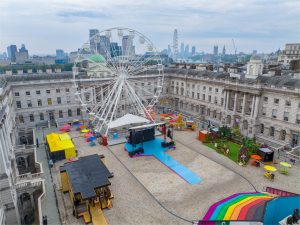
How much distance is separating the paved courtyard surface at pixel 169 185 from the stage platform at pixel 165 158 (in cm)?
84

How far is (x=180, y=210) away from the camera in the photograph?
2764 centimetres

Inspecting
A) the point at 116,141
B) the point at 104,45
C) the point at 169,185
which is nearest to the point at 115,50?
the point at 104,45

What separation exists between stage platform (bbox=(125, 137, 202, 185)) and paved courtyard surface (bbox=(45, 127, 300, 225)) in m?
0.84

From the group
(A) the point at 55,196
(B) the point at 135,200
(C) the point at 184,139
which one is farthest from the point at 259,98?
(A) the point at 55,196

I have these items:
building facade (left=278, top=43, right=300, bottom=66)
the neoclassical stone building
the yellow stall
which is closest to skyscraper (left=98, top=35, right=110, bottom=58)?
the yellow stall

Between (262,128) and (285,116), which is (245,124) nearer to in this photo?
(262,128)

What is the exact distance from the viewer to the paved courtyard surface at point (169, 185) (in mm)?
26953

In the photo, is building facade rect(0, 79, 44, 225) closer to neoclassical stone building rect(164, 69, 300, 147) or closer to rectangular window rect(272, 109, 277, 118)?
neoclassical stone building rect(164, 69, 300, 147)

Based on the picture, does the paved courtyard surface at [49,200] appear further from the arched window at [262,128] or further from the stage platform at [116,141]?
the arched window at [262,128]

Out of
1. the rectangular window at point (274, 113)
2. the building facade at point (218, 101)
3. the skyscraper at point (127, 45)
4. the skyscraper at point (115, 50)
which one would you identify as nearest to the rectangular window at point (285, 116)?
the building facade at point (218, 101)

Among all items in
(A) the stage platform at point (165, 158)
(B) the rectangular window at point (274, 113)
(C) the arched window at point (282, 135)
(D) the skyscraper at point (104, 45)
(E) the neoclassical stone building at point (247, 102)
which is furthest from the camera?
(B) the rectangular window at point (274, 113)

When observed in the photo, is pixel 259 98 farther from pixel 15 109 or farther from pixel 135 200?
pixel 15 109

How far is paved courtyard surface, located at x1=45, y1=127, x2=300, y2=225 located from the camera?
27.0 metres

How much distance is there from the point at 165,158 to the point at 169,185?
8423 millimetres
